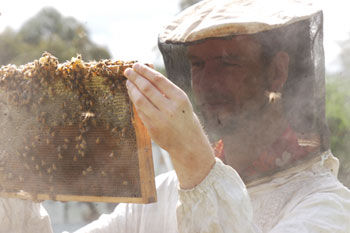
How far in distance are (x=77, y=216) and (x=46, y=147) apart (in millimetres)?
4522

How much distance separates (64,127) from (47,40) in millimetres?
1112

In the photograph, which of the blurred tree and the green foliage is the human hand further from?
the green foliage

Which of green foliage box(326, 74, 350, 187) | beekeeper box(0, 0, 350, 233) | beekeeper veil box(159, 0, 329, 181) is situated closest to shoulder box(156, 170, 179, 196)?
beekeeper box(0, 0, 350, 233)

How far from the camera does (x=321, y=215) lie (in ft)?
5.65

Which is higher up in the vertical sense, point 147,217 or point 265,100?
point 265,100

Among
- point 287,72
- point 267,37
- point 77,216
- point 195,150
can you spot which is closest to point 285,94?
point 287,72

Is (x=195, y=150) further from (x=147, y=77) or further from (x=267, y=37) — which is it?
(x=267, y=37)

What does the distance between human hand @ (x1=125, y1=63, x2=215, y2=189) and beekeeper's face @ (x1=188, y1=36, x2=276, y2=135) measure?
0.60 m

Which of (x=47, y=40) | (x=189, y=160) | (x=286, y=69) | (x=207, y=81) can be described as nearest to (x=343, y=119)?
(x=286, y=69)

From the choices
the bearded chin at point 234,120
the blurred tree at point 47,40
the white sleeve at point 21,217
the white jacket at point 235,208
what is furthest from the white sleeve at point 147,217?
the blurred tree at point 47,40

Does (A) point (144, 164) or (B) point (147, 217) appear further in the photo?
(B) point (147, 217)

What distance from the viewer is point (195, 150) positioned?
147 cm

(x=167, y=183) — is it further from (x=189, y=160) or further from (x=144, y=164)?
(x=189, y=160)

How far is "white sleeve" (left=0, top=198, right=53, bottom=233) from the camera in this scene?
1963 millimetres
